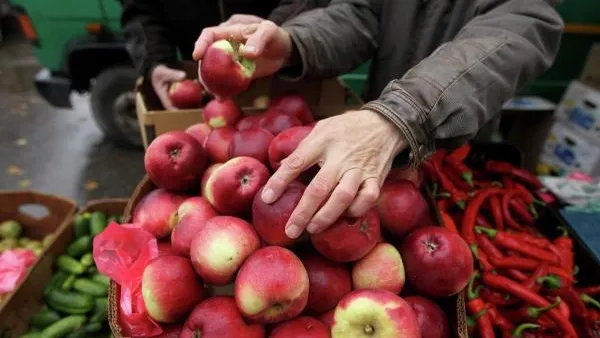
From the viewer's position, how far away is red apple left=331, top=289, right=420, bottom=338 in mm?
875

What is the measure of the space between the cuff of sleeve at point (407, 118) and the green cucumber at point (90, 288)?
1529 mm

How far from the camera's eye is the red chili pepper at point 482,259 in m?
1.81

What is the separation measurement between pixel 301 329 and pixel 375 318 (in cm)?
16

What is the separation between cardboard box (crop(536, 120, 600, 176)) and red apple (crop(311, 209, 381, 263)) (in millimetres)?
2827

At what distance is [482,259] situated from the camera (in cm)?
185

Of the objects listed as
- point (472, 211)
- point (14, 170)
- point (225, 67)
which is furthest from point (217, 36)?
point (14, 170)

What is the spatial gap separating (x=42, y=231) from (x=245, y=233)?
1.92 m

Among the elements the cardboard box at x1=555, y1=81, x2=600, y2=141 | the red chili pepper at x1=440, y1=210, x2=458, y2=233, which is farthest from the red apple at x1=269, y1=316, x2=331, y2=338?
the cardboard box at x1=555, y1=81, x2=600, y2=141

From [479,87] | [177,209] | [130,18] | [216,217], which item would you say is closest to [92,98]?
[130,18]

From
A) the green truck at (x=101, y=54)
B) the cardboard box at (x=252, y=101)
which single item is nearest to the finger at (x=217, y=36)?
the cardboard box at (x=252, y=101)

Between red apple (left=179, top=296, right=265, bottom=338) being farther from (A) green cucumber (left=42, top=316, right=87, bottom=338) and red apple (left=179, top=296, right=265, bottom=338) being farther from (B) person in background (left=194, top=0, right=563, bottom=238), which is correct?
(A) green cucumber (left=42, top=316, right=87, bottom=338)

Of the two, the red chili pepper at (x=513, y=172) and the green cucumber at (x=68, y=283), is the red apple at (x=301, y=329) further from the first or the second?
the red chili pepper at (x=513, y=172)

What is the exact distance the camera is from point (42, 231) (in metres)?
2.36

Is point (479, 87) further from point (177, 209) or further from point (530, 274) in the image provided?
point (530, 274)
